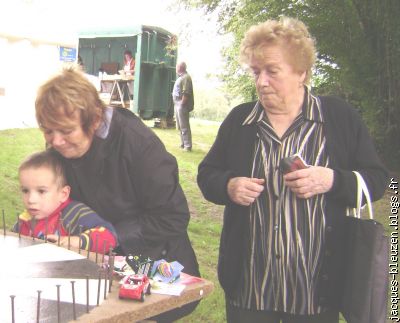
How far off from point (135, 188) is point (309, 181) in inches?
24.5

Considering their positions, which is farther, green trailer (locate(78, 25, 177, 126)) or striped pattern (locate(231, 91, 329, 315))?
green trailer (locate(78, 25, 177, 126))

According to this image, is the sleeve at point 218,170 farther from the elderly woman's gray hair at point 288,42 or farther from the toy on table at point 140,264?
the toy on table at point 140,264

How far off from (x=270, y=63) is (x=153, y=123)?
1181 cm

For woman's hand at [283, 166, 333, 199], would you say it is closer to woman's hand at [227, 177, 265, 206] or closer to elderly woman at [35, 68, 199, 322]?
woman's hand at [227, 177, 265, 206]

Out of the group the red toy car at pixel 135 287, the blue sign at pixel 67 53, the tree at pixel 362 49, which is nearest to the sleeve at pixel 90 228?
the red toy car at pixel 135 287

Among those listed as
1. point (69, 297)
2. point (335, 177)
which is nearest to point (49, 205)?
point (69, 297)

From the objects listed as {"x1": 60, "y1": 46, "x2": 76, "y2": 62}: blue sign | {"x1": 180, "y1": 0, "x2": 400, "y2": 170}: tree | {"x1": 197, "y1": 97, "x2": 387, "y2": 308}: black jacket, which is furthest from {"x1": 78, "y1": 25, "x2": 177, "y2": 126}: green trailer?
{"x1": 197, "y1": 97, "x2": 387, "y2": 308}: black jacket

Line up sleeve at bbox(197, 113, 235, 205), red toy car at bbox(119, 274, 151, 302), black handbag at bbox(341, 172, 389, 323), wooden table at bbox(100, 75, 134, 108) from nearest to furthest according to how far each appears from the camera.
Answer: red toy car at bbox(119, 274, 151, 302), black handbag at bbox(341, 172, 389, 323), sleeve at bbox(197, 113, 235, 205), wooden table at bbox(100, 75, 134, 108)

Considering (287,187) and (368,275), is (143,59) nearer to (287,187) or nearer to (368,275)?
(287,187)

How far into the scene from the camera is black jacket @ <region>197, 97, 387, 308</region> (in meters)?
1.95

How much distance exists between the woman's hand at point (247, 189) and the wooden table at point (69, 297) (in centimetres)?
43

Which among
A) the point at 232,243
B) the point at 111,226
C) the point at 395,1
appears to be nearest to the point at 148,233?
the point at 111,226

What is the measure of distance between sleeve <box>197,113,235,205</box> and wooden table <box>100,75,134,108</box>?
10.4m

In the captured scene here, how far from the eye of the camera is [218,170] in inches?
87.4
